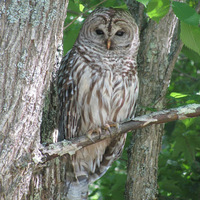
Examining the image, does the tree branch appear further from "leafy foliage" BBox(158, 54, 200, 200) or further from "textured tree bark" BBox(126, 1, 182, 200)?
"leafy foliage" BBox(158, 54, 200, 200)

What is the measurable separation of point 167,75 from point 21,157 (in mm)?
1830

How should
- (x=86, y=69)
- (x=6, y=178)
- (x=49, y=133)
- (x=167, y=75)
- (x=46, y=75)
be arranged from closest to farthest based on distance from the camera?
(x=6, y=178) < (x=46, y=75) < (x=49, y=133) < (x=86, y=69) < (x=167, y=75)

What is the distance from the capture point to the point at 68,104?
3.20 m

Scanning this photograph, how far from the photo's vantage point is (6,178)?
2084 millimetres

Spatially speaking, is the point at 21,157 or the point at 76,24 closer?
the point at 21,157

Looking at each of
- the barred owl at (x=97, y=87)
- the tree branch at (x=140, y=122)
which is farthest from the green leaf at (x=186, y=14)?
the barred owl at (x=97, y=87)

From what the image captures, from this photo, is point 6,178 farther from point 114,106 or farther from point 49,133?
point 114,106

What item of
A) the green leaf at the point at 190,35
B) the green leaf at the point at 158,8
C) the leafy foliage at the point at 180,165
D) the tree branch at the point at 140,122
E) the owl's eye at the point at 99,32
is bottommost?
the leafy foliage at the point at 180,165

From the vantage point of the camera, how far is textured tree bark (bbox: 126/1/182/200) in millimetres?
3242

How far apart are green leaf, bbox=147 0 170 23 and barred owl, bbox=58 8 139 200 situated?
2.87ft

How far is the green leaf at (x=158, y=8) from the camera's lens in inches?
95.5

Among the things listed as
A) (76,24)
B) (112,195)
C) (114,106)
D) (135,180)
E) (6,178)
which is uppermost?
(76,24)

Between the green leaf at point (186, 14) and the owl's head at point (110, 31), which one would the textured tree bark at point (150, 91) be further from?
the green leaf at point (186, 14)

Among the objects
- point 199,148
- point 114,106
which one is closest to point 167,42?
point 114,106
